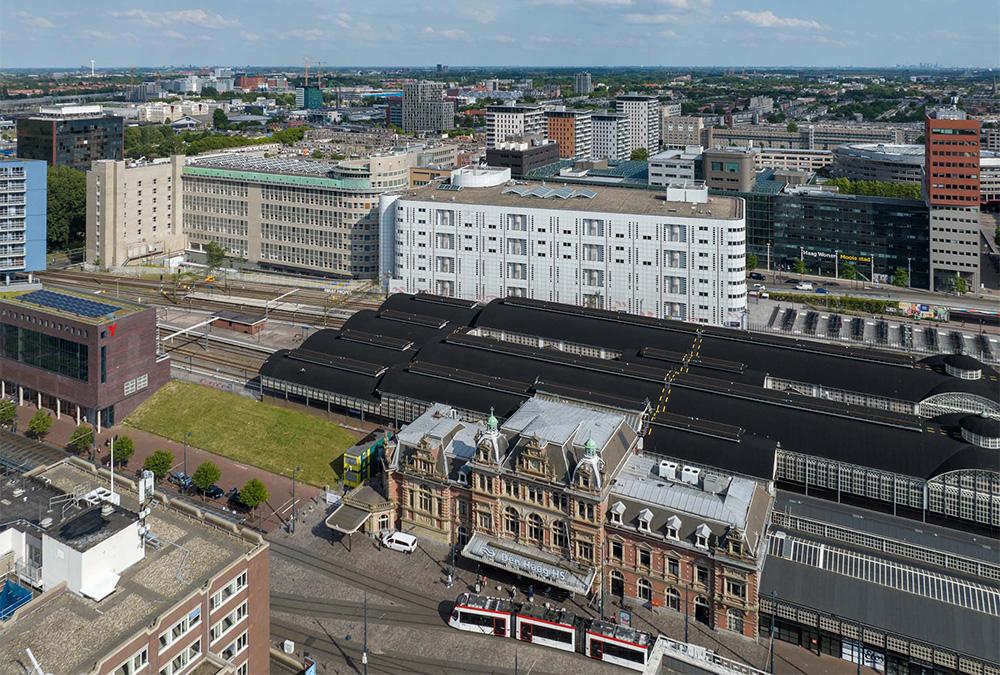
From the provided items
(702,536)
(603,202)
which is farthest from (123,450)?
(603,202)

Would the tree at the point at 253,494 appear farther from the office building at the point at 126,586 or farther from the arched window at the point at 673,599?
the arched window at the point at 673,599

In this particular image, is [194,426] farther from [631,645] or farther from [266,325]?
[631,645]

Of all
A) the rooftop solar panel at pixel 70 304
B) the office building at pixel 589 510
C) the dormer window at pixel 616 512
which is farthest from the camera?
the rooftop solar panel at pixel 70 304

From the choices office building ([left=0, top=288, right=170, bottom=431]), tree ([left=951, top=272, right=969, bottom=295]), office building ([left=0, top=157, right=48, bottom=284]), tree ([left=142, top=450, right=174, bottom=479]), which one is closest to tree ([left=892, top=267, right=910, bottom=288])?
tree ([left=951, top=272, right=969, bottom=295])

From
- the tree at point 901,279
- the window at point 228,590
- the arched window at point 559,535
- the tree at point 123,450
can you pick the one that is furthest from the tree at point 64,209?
the tree at point 901,279

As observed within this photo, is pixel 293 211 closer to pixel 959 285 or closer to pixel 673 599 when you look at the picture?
pixel 673 599

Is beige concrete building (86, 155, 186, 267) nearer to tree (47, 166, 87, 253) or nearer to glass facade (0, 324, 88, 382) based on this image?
tree (47, 166, 87, 253)

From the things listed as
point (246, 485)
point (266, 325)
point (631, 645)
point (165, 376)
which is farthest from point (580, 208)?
point (631, 645)
